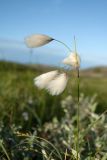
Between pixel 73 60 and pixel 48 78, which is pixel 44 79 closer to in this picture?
pixel 48 78

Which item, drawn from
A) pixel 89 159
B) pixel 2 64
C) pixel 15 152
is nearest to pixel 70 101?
pixel 15 152

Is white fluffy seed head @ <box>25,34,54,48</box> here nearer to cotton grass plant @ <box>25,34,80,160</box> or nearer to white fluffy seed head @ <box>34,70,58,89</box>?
cotton grass plant @ <box>25,34,80,160</box>

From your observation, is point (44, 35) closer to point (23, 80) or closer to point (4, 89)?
point (4, 89)

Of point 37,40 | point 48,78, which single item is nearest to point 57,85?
point 48,78

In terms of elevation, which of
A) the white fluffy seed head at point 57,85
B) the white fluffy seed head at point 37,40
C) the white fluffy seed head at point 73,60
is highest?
the white fluffy seed head at point 37,40

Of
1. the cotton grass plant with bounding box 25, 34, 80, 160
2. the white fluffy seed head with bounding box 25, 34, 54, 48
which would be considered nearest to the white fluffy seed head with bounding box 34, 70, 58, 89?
the cotton grass plant with bounding box 25, 34, 80, 160

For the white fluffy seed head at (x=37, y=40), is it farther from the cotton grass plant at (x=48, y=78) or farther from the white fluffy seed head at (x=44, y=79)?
the white fluffy seed head at (x=44, y=79)

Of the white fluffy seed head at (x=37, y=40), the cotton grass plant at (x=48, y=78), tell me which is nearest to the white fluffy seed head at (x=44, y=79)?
the cotton grass plant at (x=48, y=78)
